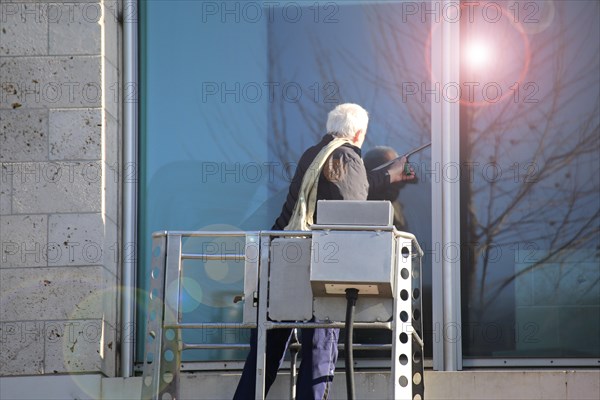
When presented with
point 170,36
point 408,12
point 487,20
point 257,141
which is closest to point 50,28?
point 170,36

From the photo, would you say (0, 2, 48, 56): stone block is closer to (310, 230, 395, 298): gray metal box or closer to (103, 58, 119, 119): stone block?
(103, 58, 119, 119): stone block

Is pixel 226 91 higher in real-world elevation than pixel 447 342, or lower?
higher

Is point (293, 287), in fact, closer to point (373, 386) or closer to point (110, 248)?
point (373, 386)

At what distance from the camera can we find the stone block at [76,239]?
799 cm

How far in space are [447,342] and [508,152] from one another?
1.41m

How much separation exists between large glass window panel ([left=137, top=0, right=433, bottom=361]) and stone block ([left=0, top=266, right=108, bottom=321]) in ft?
1.63

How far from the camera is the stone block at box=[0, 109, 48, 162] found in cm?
809

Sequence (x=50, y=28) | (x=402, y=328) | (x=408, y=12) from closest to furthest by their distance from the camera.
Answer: (x=402, y=328)
(x=50, y=28)
(x=408, y=12)

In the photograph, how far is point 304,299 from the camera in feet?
20.6

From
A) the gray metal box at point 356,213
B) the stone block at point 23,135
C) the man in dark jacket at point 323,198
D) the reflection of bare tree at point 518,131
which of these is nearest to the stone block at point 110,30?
the stone block at point 23,135

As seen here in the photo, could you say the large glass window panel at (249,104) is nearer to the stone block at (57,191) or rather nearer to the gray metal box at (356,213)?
the stone block at (57,191)

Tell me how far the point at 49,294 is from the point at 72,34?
5.72 ft

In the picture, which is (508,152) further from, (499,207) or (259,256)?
(259,256)

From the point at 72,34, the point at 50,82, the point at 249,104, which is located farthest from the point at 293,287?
the point at 72,34
